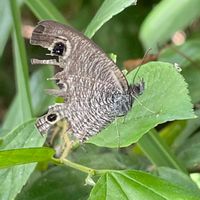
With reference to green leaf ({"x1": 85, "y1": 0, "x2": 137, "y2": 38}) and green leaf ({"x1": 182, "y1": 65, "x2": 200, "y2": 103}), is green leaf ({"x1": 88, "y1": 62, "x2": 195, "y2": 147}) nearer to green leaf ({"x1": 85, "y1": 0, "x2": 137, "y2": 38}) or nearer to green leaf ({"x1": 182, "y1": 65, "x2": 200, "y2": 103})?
green leaf ({"x1": 85, "y1": 0, "x2": 137, "y2": 38})

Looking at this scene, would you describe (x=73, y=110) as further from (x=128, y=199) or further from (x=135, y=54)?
(x=135, y=54)

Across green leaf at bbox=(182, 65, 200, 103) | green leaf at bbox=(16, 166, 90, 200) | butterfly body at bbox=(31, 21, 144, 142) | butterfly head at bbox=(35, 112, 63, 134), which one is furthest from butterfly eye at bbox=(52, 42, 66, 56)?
green leaf at bbox=(182, 65, 200, 103)

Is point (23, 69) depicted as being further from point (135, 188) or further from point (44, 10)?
point (135, 188)

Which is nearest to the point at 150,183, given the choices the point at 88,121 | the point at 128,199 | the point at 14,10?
the point at 128,199

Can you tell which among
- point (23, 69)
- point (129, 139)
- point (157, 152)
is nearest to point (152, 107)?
point (129, 139)

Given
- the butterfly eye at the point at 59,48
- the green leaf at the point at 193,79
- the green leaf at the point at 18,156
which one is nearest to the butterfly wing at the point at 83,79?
the butterfly eye at the point at 59,48

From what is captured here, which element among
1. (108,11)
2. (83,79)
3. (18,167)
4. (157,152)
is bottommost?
(157,152)
